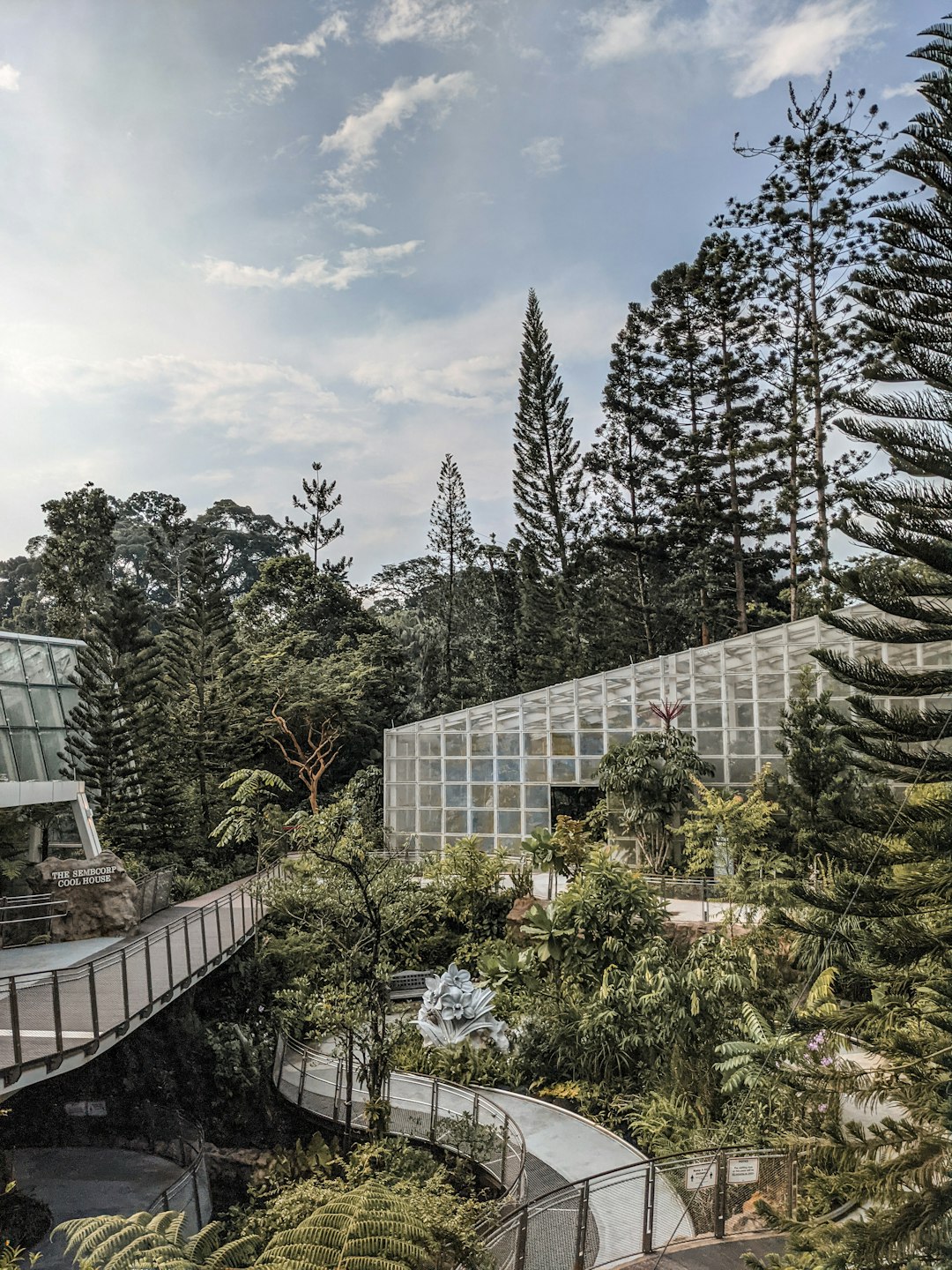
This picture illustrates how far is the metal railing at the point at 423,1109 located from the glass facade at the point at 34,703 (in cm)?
527

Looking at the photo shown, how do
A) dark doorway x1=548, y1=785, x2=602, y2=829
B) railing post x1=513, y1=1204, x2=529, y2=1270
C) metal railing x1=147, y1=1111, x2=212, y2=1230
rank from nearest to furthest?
railing post x1=513, y1=1204, x2=529, y2=1270 < metal railing x1=147, y1=1111, x2=212, y2=1230 < dark doorway x1=548, y1=785, x2=602, y2=829

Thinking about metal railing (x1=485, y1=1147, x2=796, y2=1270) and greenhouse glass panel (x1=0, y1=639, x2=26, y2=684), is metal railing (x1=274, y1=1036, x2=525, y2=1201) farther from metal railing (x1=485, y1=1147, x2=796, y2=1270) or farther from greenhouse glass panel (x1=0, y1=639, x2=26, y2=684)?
greenhouse glass panel (x1=0, y1=639, x2=26, y2=684)

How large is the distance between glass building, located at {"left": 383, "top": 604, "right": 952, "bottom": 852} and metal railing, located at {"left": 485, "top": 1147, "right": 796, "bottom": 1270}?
7763 mm

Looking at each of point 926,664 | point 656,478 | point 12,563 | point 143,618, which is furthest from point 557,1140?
point 12,563

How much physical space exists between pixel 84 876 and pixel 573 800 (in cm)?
798

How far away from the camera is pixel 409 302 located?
1198 cm

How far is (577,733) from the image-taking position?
45.1ft

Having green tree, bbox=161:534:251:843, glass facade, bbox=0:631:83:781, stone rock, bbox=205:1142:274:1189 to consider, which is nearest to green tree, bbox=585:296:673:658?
green tree, bbox=161:534:251:843

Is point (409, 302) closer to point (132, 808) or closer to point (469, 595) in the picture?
point (132, 808)

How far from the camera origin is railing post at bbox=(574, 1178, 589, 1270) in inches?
199

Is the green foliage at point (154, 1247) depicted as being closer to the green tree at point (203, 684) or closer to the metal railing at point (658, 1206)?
the metal railing at point (658, 1206)

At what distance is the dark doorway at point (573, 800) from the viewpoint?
551 inches

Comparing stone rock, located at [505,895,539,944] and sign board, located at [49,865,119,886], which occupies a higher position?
sign board, located at [49,865,119,886]

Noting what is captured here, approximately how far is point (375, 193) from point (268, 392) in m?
3.16
